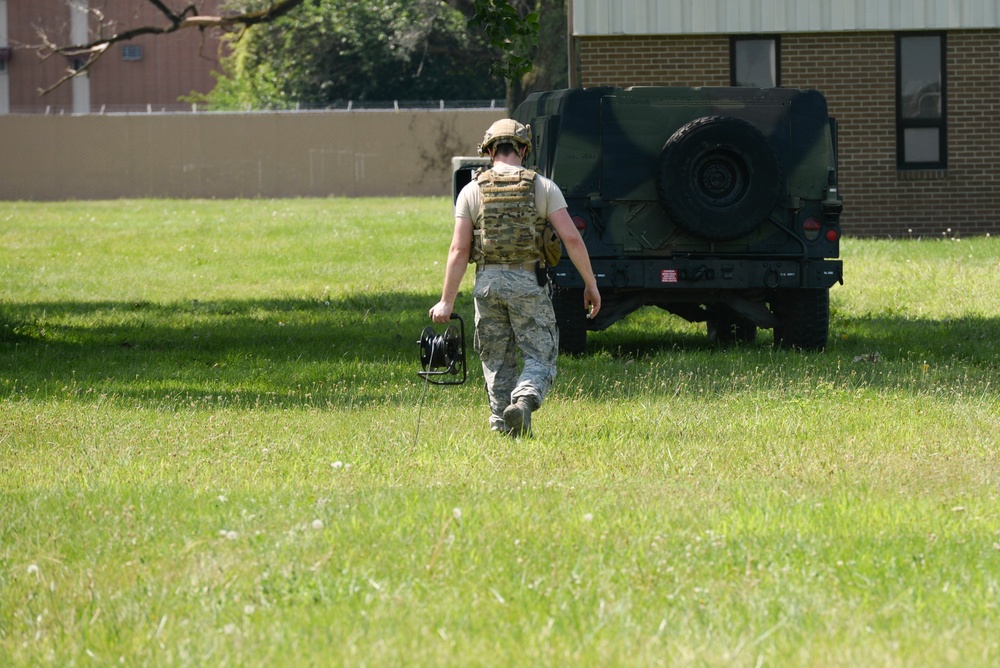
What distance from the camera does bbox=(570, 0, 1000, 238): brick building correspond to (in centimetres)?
2191

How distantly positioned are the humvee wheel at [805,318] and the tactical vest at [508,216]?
4.55 metres

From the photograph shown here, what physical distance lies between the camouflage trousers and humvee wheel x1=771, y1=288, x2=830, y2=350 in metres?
4.24

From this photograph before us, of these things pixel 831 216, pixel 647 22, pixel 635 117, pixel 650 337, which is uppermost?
pixel 647 22

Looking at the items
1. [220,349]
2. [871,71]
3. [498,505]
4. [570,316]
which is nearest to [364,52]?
[871,71]

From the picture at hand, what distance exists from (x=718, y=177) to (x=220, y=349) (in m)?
4.49

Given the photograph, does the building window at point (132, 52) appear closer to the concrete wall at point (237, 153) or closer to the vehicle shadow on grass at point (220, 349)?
the concrete wall at point (237, 153)

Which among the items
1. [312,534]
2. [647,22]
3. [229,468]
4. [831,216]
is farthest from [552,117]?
[647,22]

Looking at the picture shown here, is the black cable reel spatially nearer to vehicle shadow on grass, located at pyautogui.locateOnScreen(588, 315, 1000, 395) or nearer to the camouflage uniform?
the camouflage uniform

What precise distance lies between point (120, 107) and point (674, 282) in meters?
51.5

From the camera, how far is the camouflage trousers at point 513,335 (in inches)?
306

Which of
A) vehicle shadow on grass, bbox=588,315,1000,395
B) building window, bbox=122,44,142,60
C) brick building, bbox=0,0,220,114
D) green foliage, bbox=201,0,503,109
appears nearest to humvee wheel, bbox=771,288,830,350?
vehicle shadow on grass, bbox=588,315,1000,395

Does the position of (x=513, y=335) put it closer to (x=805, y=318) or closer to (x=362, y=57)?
(x=805, y=318)

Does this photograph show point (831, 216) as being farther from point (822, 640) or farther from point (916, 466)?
point (822, 640)

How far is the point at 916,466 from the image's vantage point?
7027 mm
